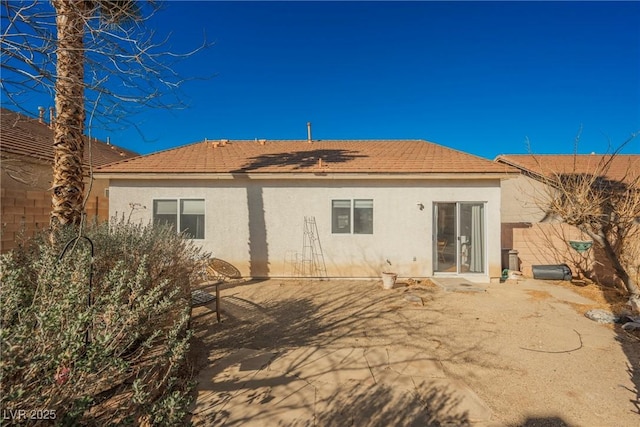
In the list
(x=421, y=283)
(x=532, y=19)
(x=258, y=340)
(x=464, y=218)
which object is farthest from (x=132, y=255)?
(x=532, y=19)

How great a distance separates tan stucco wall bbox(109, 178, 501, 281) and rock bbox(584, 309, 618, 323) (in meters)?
3.40

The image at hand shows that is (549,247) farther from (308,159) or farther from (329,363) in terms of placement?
(329,363)

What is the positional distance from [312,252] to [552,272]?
8152 mm

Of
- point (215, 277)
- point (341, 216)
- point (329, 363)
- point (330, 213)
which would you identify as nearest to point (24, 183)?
point (215, 277)

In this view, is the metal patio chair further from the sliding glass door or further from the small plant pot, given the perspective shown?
the sliding glass door

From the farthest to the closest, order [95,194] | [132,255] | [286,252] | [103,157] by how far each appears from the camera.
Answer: [103,157], [95,194], [286,252], [132,255]

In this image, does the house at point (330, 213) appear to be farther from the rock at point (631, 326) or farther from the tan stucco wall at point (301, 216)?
the rock at point (631, 326)

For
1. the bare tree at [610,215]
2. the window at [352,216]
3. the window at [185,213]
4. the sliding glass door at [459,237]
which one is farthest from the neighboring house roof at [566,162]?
the window at [185,213]

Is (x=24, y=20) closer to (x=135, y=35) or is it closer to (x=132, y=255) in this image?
(x=135, y=35)

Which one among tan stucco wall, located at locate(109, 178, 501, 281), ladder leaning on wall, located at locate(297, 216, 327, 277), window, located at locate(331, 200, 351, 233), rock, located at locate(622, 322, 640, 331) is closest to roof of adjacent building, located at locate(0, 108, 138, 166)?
tan stucco wall, located at locate(109, 178, 501, 281)

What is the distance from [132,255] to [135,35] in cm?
272

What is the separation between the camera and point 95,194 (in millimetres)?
12297

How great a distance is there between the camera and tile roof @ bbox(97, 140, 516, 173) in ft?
33.3

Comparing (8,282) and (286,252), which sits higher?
(8,282)
